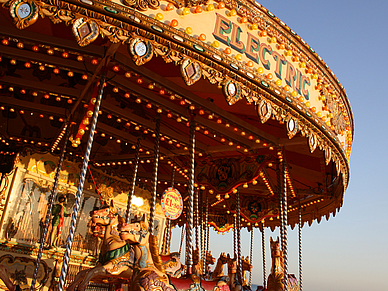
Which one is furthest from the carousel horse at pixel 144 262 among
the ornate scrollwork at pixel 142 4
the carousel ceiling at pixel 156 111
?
the ornate scrollwork at pixel 142 4

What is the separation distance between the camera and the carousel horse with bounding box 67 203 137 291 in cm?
396

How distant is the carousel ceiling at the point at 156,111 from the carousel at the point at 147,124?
26 mm

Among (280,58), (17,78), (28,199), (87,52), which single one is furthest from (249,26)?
(28,199)

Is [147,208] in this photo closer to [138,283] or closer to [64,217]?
[64,217]

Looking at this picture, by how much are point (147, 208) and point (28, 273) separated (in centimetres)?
381

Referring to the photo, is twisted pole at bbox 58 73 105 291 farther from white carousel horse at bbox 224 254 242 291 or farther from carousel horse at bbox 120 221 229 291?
white carousel horse at bbox 224 254 242 291

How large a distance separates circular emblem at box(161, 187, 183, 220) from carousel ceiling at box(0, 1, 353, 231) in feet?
4.56

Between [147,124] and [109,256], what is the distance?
3308mm

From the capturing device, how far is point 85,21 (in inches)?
134

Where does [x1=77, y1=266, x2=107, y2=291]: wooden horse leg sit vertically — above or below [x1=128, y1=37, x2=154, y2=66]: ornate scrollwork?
below

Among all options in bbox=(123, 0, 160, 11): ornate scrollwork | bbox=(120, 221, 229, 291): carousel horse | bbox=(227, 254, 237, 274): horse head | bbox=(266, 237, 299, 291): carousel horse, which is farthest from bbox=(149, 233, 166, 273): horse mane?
bbox=(266, 237, 299, 291): carousel horse

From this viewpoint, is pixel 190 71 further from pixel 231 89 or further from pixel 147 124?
pixel 147 124

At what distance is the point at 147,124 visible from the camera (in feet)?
22.8

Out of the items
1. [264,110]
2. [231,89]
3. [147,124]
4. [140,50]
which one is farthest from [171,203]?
[140,50]
